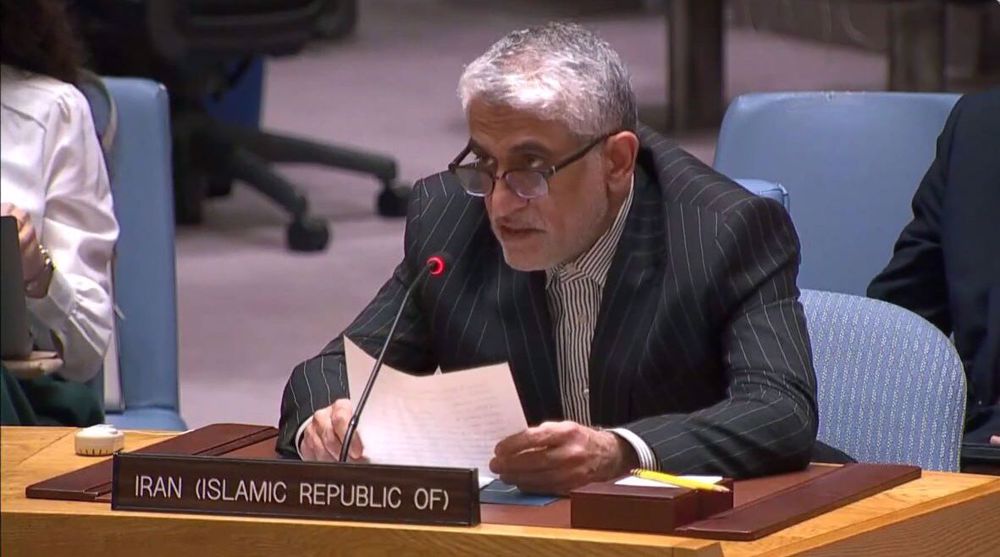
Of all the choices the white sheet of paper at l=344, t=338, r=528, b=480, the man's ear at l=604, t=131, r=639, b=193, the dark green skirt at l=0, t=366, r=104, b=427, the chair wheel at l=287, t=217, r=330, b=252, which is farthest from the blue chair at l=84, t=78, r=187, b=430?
the chair wheel at l=287, t=217, r=330, b=252

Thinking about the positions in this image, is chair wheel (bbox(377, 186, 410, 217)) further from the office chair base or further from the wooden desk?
the wooden desk

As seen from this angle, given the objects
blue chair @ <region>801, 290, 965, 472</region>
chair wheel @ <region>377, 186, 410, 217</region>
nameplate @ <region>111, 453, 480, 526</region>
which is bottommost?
chair wheel @ <region>377, 186, 410, 217</region>

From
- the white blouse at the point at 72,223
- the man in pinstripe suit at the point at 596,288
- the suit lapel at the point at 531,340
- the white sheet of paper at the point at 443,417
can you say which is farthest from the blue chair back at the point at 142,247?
the white sheet of paper at the point at 443,417

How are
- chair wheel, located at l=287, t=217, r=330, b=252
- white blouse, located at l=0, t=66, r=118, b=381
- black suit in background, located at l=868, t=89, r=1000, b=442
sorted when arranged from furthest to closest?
chair wheel, located at l=287, t=217, r=330, b=252, black suit in background, located at l=868, t=89, r=1000, b=442, white blouse, located at l=0, t=66, r=118, b=381

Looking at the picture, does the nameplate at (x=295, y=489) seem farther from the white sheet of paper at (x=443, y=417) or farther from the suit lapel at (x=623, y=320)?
the suit lapel at (x=623, y=320)

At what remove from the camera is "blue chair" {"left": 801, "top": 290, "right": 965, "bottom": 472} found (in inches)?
95.7

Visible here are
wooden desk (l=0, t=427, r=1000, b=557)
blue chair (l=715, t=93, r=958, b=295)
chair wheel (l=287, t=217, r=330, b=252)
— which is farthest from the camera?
chair wheel (l=287, t=217, r=330, b=252)

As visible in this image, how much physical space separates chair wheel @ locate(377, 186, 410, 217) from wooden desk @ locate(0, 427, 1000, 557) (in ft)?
13.6

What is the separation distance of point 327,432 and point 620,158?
465 millimetres

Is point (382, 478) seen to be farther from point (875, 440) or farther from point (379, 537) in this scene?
point (875, 440)

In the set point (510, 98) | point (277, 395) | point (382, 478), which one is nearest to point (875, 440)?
point (510, 98)

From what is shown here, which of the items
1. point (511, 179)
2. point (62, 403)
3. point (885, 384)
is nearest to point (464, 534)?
point (511, 179)

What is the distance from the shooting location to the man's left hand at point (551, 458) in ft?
6.27

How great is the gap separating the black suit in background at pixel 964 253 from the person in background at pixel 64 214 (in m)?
1.11
